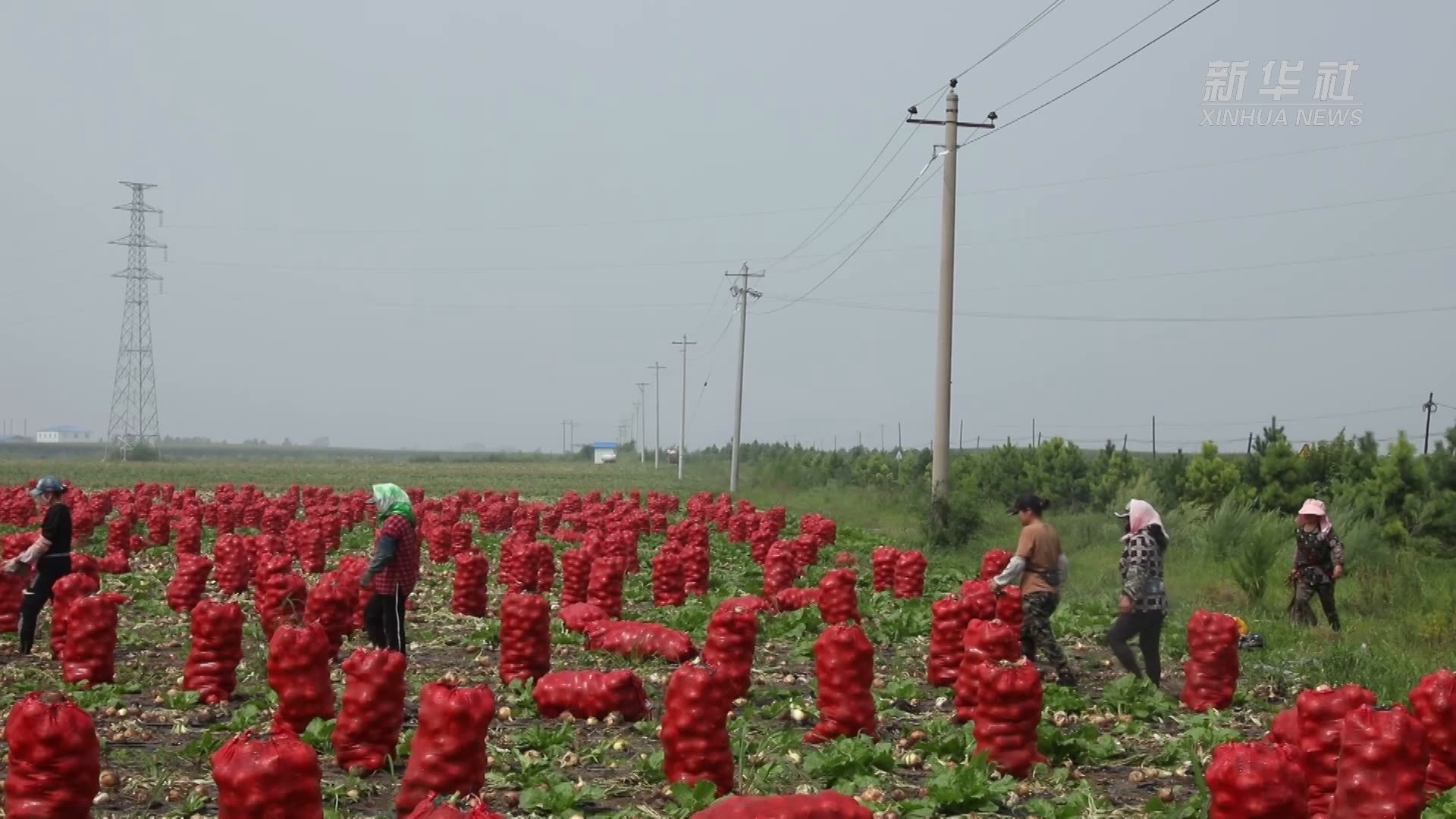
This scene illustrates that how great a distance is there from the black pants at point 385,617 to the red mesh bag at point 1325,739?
7.79 meters

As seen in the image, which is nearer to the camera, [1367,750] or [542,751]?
[1367,750]

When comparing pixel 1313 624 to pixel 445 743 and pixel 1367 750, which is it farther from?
pixel 445 743

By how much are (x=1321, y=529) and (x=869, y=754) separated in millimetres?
8425

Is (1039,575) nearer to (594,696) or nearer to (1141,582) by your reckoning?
(1141,582)

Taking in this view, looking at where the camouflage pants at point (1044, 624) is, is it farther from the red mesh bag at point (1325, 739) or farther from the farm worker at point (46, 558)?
the farm worker at point (46, 558)

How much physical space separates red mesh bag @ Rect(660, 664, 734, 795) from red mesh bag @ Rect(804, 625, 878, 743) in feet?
5.53

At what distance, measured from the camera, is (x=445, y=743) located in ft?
26.7

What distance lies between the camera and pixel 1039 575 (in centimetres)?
1245

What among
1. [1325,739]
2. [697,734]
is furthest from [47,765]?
[1325,739]

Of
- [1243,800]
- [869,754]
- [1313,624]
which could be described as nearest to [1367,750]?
[1243,800]

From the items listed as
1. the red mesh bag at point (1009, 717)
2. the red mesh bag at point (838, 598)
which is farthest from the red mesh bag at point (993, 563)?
the red mesh bag at point (1009, 717)

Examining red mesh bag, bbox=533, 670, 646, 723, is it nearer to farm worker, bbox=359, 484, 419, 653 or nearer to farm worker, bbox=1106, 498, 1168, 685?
farm worker, bbox=359, 484, 419, 653

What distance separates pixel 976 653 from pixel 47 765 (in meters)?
6.44

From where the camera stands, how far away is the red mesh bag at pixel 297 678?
10.1 m
